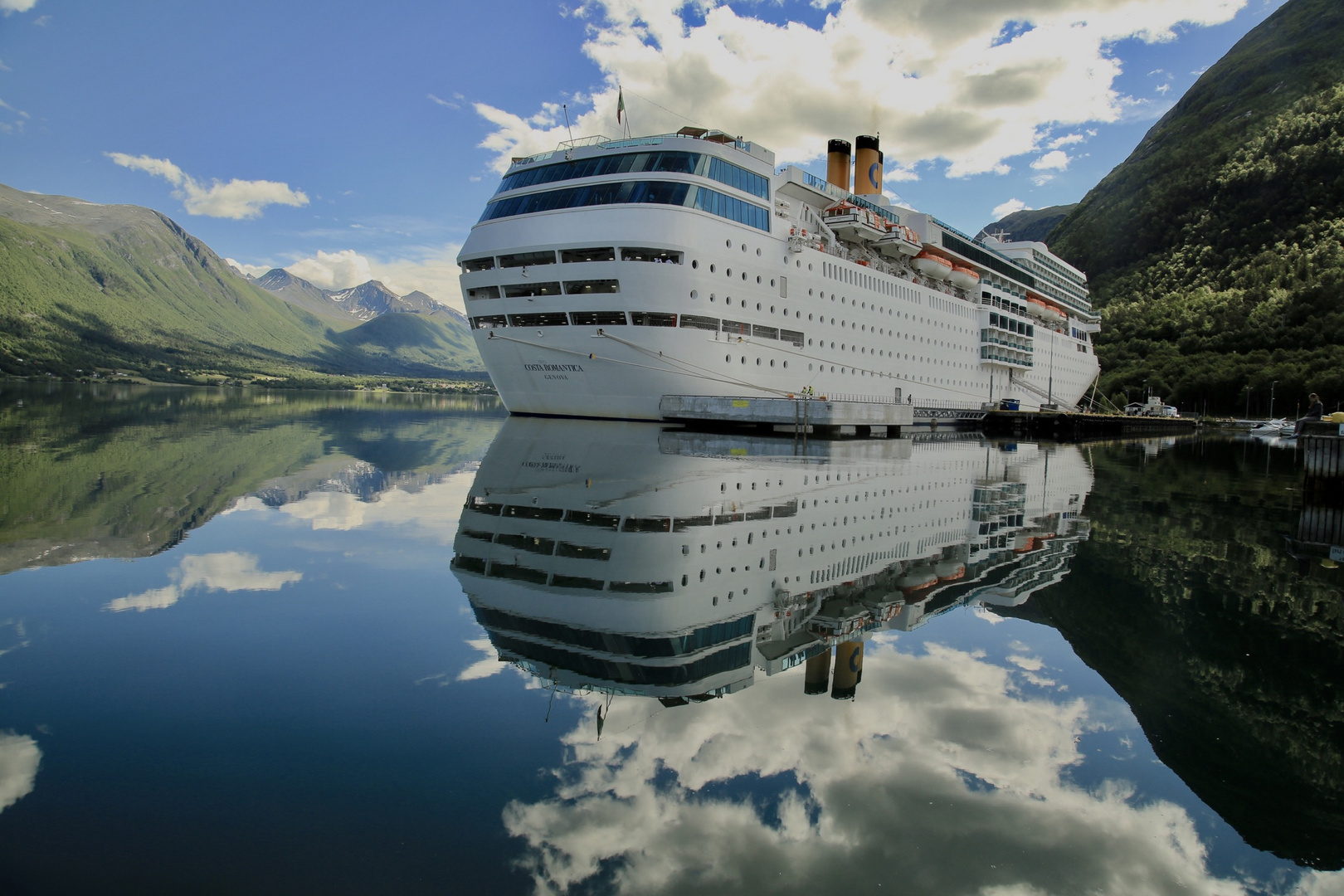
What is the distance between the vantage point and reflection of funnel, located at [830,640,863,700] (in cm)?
580

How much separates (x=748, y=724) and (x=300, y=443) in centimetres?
2607

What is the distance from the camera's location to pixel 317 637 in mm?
6383

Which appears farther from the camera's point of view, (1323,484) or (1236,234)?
(1236,234)

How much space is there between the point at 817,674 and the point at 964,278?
2369 inches

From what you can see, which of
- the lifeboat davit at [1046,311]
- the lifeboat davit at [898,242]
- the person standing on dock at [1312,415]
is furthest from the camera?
the lifeboat davit at [1046,311]

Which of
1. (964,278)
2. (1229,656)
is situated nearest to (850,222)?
(964,278)

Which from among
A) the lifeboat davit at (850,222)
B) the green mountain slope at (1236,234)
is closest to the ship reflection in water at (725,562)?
the lifeboat davit at (850,222)

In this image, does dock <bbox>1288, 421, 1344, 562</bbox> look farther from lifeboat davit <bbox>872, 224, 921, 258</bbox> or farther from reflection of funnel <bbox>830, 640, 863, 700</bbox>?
lifeboat davit <bbox>872, 224, 921, 258</bbox>

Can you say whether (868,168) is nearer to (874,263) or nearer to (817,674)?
(874,263)

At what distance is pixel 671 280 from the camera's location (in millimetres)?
32344

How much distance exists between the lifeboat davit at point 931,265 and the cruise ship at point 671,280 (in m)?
5.82

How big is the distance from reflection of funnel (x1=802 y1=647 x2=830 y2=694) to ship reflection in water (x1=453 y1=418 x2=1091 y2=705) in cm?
2

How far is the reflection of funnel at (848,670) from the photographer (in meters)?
5.80

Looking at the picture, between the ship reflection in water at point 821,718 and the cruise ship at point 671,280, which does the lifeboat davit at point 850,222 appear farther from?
the ship reflection in water at point 821,718
